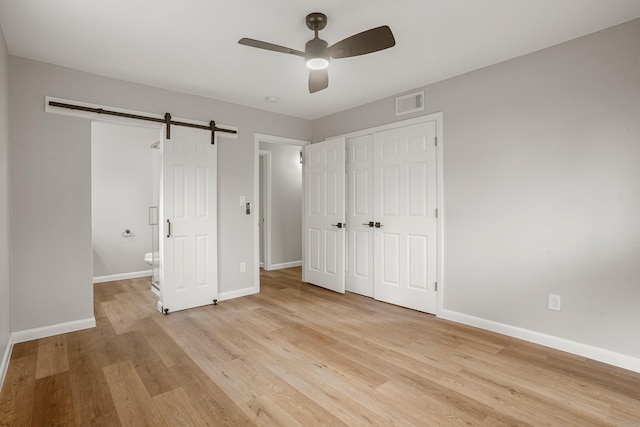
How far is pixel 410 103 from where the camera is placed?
3.79m

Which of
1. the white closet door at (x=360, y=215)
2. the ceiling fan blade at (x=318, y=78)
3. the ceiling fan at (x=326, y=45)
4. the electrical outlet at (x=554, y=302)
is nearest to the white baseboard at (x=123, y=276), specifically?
the white closet door at (x=360, y=215)

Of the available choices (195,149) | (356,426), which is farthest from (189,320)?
(356,426)

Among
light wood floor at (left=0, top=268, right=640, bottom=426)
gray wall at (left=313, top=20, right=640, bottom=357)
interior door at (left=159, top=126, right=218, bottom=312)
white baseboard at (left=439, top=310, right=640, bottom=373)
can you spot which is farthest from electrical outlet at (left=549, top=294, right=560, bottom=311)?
interior door at (left=159, top=126, right=218, bottom=312)

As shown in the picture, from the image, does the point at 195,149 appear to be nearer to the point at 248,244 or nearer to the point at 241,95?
the point at 241,95

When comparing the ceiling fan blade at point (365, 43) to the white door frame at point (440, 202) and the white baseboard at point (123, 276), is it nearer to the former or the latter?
the white door frame at point (440, 202)

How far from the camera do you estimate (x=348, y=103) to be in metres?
4.34

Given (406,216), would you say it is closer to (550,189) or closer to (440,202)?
(440,202)

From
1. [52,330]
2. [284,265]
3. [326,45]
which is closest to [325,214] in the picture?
[284,265]

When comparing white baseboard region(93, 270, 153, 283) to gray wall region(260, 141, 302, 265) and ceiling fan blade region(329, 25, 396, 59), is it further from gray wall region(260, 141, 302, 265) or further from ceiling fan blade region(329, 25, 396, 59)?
ceiling fan blade region(329, 25, 396, 59)

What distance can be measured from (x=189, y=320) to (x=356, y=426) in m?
2.32

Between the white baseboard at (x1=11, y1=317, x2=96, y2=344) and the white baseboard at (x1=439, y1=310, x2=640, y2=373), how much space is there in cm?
367

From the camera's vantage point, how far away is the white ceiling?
7.25ft

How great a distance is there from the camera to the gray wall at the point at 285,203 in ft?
20.3

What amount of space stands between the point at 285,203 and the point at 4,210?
418cm
